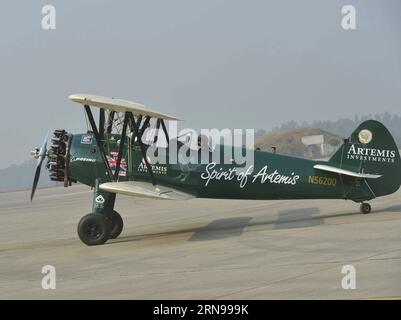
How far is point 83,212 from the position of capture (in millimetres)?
22000

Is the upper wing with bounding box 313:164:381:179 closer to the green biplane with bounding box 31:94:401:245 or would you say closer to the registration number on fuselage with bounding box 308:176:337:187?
the green biplane with bounding box 31:94:401:245

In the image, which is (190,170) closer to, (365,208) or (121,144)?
(121,144)

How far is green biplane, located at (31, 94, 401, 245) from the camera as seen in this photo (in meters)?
13.8

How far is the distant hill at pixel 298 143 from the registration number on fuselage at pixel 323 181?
53.6 metres

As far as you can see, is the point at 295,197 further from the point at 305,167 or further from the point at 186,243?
the point at 186,243

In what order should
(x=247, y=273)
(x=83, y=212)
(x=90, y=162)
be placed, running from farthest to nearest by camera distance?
(x=83, y=212)
(x=90, y=162)
(x=247, y=273)

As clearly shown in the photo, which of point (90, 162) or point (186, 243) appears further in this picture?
point (90, 162)

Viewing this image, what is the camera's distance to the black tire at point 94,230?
12.8 m

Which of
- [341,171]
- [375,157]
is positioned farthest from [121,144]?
[375,157]

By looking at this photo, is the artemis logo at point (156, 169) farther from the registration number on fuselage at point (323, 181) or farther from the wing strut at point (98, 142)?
the registration number on fuselage at point (323, 181)

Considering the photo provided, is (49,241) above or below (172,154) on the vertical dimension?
below
